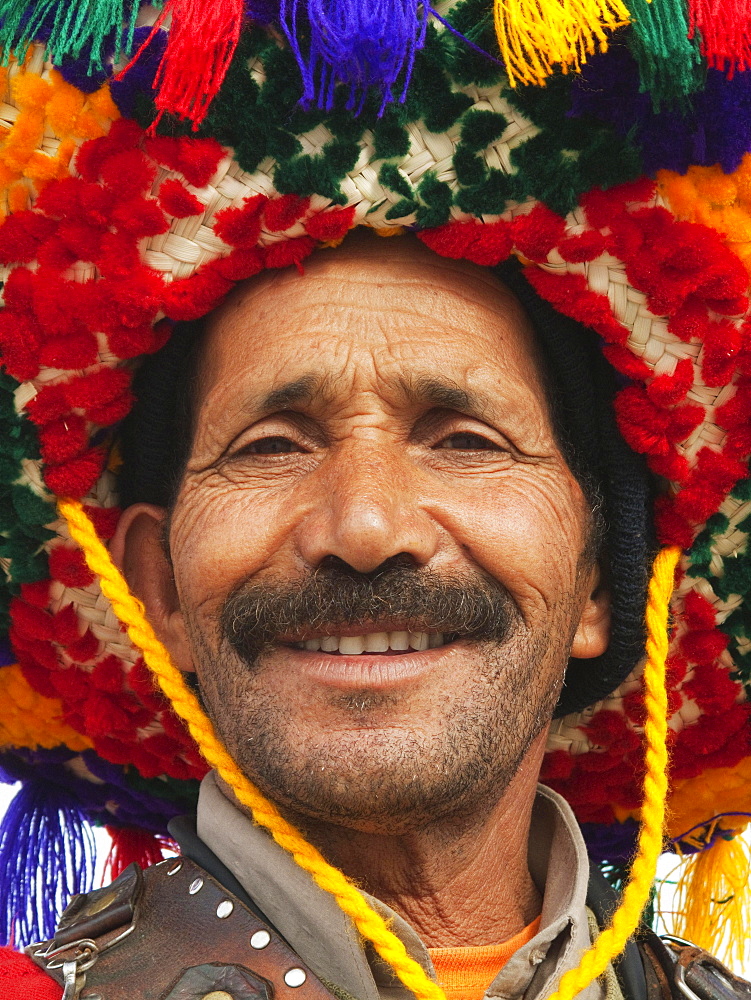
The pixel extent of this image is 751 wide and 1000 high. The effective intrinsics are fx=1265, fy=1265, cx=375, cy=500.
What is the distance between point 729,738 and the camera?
279cm

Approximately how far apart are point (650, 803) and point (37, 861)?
1.44m

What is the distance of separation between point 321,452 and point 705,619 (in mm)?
901

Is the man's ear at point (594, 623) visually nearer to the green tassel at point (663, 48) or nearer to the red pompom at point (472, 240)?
the red pompom at point (472, 240)

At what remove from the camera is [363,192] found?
85.7 inches

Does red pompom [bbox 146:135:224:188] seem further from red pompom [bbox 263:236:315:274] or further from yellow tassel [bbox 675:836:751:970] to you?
yellow tassel [bbox 675:836:751:970]

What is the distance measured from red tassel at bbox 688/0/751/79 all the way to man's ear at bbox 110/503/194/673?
1.36m

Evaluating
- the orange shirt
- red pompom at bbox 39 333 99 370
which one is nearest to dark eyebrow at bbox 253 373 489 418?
red pompom at bbox 39 333 99 370

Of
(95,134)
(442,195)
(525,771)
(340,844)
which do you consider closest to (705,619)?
(525,771)

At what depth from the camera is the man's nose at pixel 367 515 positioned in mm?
2121

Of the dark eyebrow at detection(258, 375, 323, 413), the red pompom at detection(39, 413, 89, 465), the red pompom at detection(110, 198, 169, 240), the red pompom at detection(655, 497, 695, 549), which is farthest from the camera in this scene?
the red pompom at detection(655, 497, 695, 549)

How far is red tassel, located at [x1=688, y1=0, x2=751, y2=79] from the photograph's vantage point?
2010 millimetres

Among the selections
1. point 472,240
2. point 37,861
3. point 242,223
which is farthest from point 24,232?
point 37,861

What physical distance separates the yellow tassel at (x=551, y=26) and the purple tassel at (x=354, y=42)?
0.45 ft

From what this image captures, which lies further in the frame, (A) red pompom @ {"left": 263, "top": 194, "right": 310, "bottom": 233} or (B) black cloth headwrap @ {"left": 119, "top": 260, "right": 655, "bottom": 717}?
(B) black cloth headwrap @ {"left": 119, "top": 260, "right": 655, "bottom": 717}
